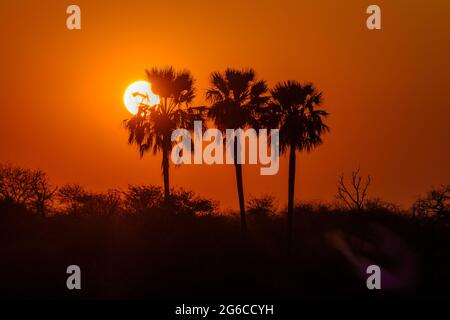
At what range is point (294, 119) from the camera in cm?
7781

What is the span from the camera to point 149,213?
3041 inches

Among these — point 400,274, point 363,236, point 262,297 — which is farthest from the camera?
point 363,236

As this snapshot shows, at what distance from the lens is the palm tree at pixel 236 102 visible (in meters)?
78.6

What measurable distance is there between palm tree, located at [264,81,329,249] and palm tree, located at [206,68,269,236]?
106 cm

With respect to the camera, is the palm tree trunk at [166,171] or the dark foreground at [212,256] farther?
the palm tree trunk at [166,171]

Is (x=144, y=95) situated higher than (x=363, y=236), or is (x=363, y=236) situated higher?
(x=144, y=95)

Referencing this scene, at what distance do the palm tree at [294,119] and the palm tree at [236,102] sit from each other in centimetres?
106

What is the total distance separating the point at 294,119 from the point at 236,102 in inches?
158

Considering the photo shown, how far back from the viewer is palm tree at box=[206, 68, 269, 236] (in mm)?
78625

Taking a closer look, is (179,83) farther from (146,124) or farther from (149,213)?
(149,213)

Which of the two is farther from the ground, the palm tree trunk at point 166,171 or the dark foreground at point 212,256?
the palm tree trunk at point 166,171

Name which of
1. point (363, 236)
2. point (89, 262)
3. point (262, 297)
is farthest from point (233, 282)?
point (363, 236)

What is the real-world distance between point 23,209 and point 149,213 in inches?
364
